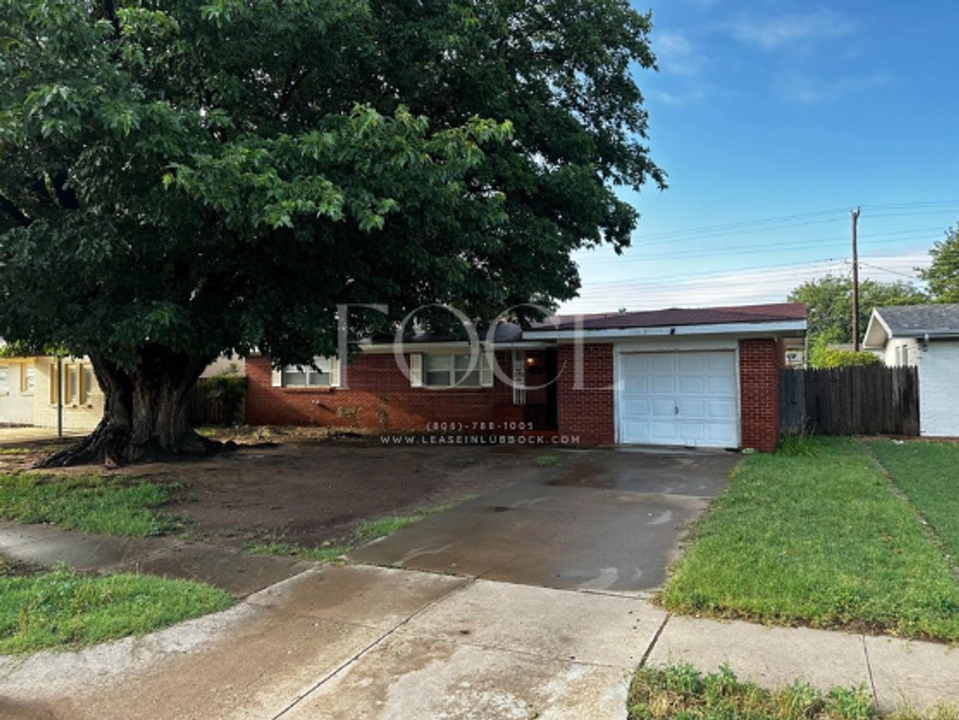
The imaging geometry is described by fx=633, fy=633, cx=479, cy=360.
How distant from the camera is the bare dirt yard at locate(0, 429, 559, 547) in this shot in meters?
7.30

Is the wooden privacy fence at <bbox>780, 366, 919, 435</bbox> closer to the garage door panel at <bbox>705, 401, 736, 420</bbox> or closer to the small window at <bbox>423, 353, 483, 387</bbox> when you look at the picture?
the garage door panel at <bbox>705, 401, 736, 420</bbox>

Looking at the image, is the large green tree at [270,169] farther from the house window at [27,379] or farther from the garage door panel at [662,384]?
the house window at [27,379]

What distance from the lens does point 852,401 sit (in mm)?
15836

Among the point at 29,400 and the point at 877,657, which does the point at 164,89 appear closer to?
the point at 877,657

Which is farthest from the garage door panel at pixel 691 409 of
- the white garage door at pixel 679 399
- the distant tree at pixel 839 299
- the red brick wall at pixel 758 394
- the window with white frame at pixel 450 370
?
the distant tree at pixel 839 299

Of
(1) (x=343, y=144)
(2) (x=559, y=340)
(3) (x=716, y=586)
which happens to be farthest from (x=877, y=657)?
(2) (x=559, y=340)

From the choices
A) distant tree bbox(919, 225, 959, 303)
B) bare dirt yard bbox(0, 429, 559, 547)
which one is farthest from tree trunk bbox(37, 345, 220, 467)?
distant tree bbox(919, 225, 959, 303)

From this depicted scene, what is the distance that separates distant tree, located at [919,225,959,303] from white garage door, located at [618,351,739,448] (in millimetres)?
31509

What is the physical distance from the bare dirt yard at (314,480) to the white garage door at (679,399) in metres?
2.06

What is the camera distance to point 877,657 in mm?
3588

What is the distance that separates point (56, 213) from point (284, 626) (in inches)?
321

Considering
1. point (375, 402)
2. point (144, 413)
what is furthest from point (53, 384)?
point (375, 402)

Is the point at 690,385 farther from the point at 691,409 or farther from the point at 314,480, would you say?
the point at 314,480

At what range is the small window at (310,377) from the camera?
19016 millimetres
